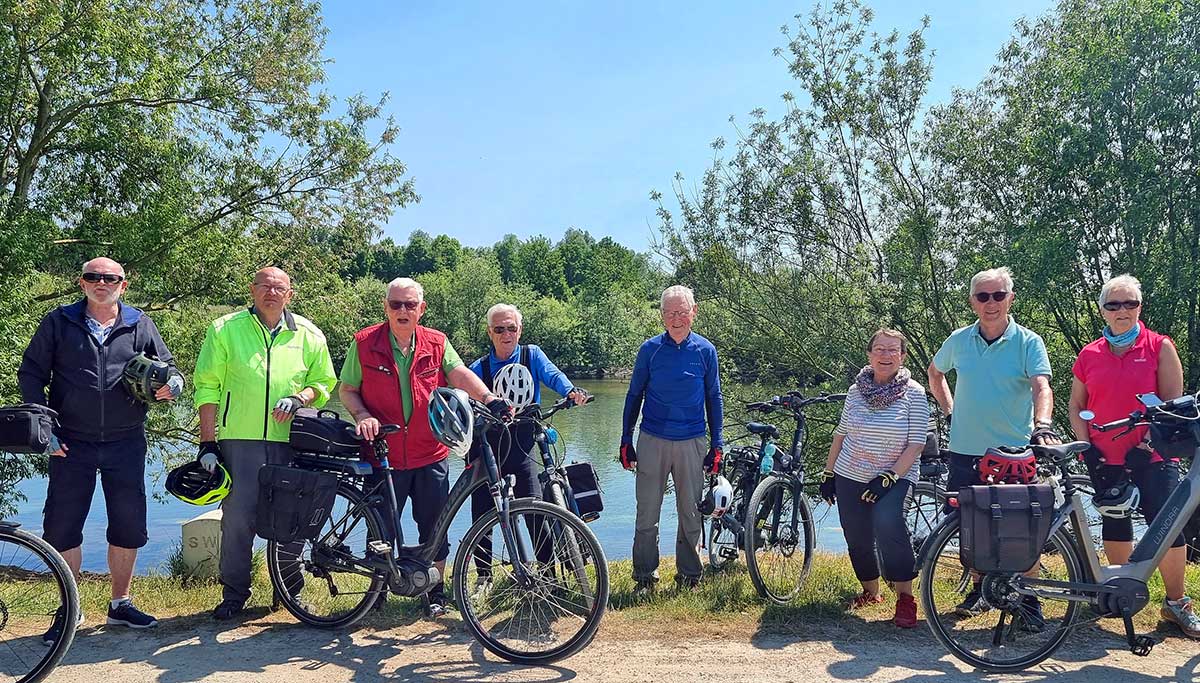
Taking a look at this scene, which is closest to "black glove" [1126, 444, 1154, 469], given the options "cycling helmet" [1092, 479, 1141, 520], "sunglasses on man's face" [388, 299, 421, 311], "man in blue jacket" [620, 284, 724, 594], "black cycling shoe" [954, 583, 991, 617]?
"cycling helmet" [1092, 479, 1141, 520]

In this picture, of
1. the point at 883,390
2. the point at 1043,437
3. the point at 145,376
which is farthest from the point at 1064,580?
the point at 145,376

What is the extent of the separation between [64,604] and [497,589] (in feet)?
5.65

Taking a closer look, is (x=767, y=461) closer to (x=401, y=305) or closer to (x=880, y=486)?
(x=880, y=486)

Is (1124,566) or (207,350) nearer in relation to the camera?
(1124,566)

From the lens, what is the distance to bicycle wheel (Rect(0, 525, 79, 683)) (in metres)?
3.43

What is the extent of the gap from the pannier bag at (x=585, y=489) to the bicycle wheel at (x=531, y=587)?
0.55 m

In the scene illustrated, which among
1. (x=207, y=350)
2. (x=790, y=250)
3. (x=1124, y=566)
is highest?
(x=790, y=250)

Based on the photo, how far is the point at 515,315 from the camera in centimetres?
474

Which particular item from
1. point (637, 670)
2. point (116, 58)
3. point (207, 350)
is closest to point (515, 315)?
point (207, 350)

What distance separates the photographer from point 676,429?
4.81m

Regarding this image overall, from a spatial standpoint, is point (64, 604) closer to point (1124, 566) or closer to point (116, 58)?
point (1124, 566)

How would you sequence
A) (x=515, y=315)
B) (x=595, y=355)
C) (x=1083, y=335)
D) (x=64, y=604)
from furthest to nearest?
(x=595, y=355) → (x=1083, y=335) → (x=515, y=315) → (x=64, y=604)

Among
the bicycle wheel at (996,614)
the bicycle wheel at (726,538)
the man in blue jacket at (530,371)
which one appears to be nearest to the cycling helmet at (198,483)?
the man in blue jacket at (530,371)

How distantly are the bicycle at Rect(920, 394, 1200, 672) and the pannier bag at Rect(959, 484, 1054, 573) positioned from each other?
0.11 meters
